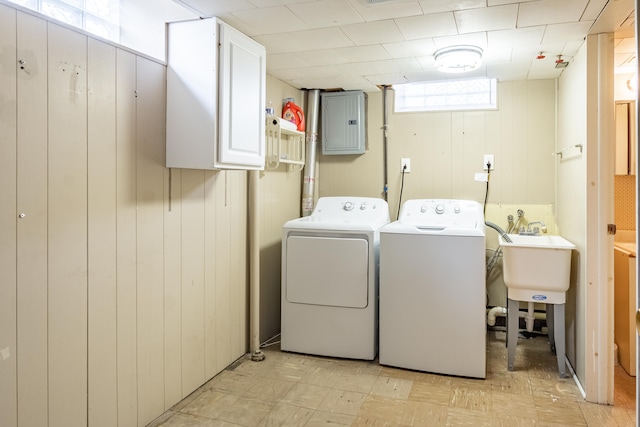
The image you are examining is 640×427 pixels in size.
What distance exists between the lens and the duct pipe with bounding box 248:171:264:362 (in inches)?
122

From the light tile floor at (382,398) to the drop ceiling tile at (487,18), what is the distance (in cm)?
205

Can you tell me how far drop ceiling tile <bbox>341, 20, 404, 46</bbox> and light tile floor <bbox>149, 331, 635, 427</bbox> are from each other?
2.06 metres

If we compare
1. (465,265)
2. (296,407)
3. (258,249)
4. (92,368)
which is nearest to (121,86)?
(92,368)

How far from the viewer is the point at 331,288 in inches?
123

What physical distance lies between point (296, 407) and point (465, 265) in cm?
132

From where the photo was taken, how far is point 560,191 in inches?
131

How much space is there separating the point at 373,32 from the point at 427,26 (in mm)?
297

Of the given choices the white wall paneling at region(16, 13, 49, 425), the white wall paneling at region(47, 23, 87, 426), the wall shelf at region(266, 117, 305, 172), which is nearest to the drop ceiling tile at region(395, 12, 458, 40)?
the wall shelf at region(266, 117, 305, 172)

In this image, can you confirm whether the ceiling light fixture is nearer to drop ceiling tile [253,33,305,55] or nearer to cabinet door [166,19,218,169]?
drop ceiling tile [253,33,305,55]

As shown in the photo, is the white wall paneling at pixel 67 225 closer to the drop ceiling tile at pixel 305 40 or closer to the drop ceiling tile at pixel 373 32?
the drop ceiling tile at pixel 305 40

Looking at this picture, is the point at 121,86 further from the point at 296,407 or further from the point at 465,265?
the point at 465,265

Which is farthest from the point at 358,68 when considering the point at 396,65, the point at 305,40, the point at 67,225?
the point at 67,225

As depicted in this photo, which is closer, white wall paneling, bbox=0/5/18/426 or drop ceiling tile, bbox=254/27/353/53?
white wall paneling, bbox=0/5/18/426

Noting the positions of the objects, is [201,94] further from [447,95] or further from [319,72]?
[447,95]
